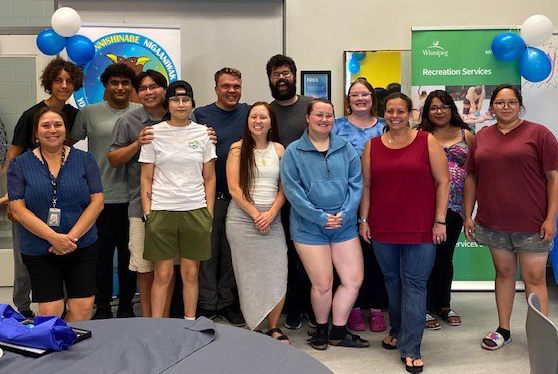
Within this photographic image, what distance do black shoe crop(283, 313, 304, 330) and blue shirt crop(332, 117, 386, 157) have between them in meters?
1.22

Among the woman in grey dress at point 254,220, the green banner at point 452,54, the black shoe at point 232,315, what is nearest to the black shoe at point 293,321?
the black shoe at point 232,315

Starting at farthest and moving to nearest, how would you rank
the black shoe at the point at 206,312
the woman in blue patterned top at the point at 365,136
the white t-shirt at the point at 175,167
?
the black shoe at the point at 206,312 < the woman in blue patterned top at the point at 365,136 < the white t-shirt at the point at 175,167

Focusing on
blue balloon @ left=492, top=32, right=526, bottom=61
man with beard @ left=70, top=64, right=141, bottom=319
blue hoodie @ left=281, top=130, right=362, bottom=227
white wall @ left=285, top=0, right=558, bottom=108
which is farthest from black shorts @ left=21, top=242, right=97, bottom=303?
blue balloon @ left=492, top=32, right=526, bottom=61

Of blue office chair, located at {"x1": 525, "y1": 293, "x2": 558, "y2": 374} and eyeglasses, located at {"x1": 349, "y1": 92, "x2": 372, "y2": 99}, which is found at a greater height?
eyeglasses, located at {"x1": 349, "y1": 92, "x2": 372, "y2": 99}

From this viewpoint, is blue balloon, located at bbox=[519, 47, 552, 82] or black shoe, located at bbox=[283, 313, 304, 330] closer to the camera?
black shoe, located at bbox=[283, 313, 304, 330]

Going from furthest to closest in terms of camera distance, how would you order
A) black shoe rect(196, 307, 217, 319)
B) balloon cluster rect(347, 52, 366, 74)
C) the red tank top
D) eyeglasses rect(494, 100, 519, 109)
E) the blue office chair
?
1. balloon cluster rect(347, 52, 366, 74)
2. black shoe rect(196, 307, 217, 319)
3. eyeglasses rect(494, 100, 519, 109)
4. the red tank top
5. the blue office chair

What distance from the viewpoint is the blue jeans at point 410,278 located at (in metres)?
3.10

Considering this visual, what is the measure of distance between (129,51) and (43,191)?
6.71ft

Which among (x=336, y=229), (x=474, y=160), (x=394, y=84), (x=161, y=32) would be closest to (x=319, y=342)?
(x=336, y=229)

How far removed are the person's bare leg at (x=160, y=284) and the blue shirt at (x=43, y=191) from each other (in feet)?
2.01

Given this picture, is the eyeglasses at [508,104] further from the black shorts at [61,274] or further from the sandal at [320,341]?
the black shorts at [61,274]

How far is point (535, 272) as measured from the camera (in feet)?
10.5

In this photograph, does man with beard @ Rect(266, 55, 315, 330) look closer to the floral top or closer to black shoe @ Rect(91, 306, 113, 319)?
the floral top

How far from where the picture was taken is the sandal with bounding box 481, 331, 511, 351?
3412 mm
